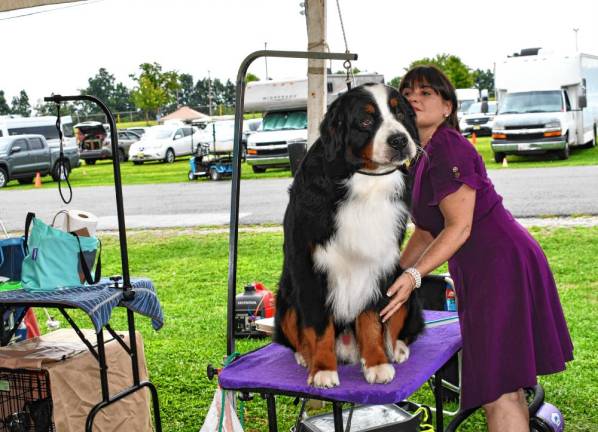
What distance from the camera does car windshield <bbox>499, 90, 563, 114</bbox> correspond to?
62.3ft

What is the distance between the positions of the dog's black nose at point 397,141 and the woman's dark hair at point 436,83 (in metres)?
0.53

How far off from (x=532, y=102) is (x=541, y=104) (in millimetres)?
265

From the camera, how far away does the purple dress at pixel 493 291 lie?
8.61 ft

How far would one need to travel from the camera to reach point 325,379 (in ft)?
7.66

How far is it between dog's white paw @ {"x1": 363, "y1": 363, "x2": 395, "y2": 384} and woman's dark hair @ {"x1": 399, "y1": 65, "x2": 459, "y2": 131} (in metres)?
0.91

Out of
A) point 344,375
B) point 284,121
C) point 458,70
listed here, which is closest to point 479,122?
point 284,121

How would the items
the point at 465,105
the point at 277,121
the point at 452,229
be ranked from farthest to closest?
the point at 465,105, the point at 277,121, the point at 452,229

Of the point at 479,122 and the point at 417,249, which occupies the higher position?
the point at 479,122

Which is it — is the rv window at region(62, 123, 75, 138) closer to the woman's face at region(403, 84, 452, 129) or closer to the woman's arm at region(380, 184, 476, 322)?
the woman's face at region(403, 84, 452, 129)

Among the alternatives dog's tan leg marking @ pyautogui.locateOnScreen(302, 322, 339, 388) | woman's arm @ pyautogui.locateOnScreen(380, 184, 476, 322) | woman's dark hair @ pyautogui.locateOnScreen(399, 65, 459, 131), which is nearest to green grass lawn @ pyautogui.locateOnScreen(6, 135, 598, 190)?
woman's dark hair @ pyautogui.locateOnScreen(399, 65, 459, 131)

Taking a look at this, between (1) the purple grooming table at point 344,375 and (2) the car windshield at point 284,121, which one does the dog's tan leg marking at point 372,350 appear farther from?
(2) the car windshield at point 284,121

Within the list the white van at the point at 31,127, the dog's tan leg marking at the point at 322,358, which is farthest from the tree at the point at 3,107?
the dog's tan leg marking at the point at 322,358

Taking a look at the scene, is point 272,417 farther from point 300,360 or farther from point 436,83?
point 436,83

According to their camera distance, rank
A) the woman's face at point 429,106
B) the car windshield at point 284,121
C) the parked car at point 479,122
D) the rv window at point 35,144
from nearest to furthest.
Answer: the woman's face at point 429,106
the car windshield at point 284,121
the rv window at point 35,144
the parked car at point 479,122
